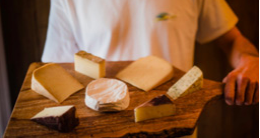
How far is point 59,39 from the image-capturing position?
3.80ft

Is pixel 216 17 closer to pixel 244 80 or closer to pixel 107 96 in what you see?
pixel 244 80

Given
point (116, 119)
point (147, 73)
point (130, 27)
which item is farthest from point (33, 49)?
point (116, 119)

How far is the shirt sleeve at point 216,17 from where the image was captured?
1150 millimetres

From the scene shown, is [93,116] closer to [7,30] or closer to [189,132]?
[189,132]

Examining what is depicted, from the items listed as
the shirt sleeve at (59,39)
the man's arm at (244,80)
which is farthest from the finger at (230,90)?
the shirt sleeve at (59,39)

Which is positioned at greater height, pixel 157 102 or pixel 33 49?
pixel 157 102

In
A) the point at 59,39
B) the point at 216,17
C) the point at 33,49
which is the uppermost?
the point at 216,17

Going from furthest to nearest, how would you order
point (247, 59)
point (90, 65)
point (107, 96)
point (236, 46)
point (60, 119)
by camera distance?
point (236, 46)
point (247, 59)
point (90, 65)
point (107, 96)
point (60, 119)

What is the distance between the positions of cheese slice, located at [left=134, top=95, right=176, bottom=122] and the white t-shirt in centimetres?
43

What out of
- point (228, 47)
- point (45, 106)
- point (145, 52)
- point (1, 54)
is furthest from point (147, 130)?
point (1, 54)

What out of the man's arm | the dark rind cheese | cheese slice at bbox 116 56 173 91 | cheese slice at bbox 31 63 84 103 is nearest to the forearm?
the man's arm

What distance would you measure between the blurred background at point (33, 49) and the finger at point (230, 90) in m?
0.61

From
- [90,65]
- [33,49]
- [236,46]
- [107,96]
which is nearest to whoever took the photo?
[107,96]

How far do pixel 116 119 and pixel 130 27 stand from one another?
482mm
